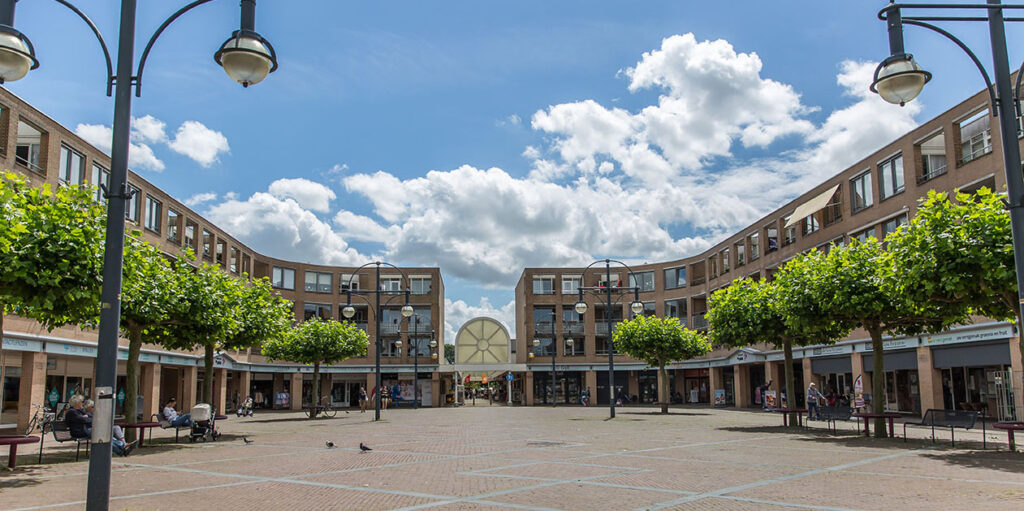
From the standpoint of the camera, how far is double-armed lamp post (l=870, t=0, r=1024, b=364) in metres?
8.52

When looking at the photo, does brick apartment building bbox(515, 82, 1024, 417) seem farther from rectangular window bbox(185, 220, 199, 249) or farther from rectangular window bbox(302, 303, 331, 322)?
rectangular window bbox(185, 220, 199, 249)

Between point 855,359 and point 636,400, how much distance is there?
28583mm

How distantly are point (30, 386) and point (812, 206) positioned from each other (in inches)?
1462

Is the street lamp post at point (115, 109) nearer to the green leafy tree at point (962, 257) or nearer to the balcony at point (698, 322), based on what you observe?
the green leafy tree at point (962, 257)

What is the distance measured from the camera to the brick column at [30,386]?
27114mm

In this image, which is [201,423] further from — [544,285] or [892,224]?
[544,285]

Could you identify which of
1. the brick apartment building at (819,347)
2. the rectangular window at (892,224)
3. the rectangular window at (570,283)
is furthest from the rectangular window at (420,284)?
the rectangular window at (892,224)

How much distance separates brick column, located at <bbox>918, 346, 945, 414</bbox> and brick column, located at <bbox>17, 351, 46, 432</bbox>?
3506 centimetres

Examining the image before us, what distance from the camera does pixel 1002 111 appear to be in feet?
28.9

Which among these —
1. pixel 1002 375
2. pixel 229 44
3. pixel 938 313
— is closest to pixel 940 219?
pixel 938 313

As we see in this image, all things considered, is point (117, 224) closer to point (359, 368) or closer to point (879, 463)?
point (879, 463)

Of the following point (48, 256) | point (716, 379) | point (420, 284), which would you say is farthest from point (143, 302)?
point (420, 284)

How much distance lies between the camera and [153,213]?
129 ft

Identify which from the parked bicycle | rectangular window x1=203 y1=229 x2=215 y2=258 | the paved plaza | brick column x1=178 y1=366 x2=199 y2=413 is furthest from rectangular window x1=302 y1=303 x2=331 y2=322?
the paved plaza
